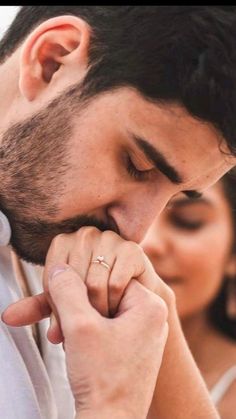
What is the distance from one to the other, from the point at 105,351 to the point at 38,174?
43 cm

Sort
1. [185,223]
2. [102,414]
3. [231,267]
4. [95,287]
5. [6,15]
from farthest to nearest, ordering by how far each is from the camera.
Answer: [231,267] → [185,223] → [6,15] → [95,287] → [102,414]

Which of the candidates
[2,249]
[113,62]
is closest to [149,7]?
[113,62]

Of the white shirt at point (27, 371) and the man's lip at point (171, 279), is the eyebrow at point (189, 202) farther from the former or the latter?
the white shirt at point (27, 371)

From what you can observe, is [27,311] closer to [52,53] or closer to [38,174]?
[38,174]

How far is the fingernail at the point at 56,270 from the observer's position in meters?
1.59

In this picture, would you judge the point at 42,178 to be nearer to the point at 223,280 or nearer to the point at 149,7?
the point at 149,7

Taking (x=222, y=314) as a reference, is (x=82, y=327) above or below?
above

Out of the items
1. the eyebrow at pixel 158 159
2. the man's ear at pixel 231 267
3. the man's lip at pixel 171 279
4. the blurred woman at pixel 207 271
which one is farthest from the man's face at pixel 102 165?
the man's ear at pixel 231 267

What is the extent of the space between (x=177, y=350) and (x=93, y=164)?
54 centimetres

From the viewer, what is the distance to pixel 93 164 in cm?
171

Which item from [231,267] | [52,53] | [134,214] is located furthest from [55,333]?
[231,267]

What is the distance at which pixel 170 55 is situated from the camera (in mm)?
1641

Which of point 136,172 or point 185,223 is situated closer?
point 136,172

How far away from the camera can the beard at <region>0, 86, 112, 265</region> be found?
1710 millimetres
